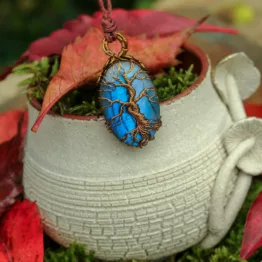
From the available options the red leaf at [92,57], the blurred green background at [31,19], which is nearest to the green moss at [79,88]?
the red leaf at [92,57]

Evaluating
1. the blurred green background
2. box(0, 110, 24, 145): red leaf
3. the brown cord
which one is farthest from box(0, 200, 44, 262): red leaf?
the blurred green background

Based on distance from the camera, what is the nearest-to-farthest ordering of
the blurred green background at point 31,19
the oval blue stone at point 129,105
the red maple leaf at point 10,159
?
the oval blue stone at point 129,105
the red maple leaf at point 10,159
the blurred green background at point 31,19

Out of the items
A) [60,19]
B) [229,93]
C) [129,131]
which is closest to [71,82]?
[129,131]

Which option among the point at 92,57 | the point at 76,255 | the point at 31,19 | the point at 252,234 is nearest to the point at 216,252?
the point at 252,234

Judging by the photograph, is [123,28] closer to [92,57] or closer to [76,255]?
[92,57]

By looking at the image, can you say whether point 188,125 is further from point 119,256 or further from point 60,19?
point 60,19

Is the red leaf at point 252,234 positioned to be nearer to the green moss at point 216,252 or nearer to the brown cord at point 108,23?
the green moss at point 216,252
